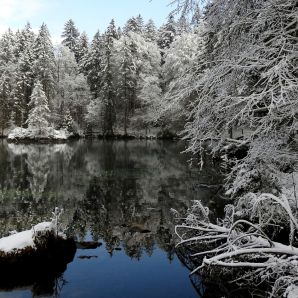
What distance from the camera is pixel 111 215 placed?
14406mm

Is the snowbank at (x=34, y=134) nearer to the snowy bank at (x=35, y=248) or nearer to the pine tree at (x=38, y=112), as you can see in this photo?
the pine tree at (x=38, y=112)

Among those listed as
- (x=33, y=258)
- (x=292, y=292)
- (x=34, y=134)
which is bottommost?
(x=33, y=258)

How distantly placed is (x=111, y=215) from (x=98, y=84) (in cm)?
5181

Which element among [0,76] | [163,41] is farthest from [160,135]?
[0,76]

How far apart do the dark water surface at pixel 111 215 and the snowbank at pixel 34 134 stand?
2769cm

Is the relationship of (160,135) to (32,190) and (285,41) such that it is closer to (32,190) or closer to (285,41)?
(32,190)

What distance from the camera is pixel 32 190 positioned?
18.7 meters

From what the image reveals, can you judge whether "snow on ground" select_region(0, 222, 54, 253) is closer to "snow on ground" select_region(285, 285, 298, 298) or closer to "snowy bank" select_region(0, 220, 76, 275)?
"snowy bank" select_region(0, 220, 76, 275)

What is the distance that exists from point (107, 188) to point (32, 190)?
3643mm

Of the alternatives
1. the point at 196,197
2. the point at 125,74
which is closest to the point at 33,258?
the point at 196,197

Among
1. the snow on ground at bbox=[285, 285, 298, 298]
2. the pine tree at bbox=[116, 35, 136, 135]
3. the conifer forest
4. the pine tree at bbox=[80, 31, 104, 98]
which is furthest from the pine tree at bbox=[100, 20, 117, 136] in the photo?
the snow on ground at bbox=[285, 285, 298, 298]

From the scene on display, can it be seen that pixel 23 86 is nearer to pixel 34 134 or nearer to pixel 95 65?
pixel 34 134

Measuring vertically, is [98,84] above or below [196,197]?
above

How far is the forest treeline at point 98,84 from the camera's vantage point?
2254 inches
